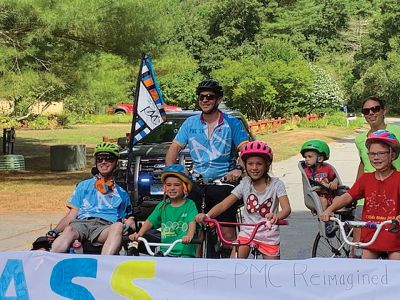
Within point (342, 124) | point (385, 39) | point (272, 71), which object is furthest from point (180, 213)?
point (385, 39)

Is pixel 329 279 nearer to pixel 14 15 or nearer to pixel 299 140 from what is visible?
pixel 14 15

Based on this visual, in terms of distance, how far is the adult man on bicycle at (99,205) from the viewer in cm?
640

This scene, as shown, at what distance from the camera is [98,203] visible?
21.9 feet

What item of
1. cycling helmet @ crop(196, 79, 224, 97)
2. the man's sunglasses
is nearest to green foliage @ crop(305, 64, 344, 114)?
the man's sunglasses

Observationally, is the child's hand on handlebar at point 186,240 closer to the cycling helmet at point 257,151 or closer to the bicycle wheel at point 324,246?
the cycling helmet at point 257,151

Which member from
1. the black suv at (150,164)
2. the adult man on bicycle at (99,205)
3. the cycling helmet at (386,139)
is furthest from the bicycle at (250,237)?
the black suv at (150,164)

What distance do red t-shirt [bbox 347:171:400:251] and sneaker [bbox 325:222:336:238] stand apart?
0.50 m

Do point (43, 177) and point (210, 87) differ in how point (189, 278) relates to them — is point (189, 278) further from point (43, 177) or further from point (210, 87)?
point (43, 177)

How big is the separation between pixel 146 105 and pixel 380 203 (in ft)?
13.9

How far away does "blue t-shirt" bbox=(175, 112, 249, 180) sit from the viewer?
6605mm

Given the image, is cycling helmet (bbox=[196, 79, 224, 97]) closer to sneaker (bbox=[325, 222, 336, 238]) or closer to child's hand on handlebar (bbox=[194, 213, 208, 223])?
child's hand on handlebar (bbox=[194, 213, 208, 223])

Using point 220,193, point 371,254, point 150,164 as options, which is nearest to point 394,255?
point 371,254

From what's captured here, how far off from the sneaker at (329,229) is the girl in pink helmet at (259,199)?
56 cm

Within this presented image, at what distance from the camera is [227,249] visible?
659 cm
